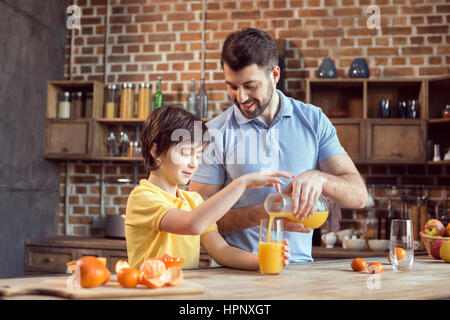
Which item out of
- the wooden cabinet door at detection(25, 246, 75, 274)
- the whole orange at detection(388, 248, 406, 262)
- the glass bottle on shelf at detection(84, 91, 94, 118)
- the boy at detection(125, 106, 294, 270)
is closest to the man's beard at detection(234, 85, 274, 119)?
the boy at detection(125, 106, 294, 270)

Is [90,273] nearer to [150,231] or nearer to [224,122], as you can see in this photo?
[150,231]

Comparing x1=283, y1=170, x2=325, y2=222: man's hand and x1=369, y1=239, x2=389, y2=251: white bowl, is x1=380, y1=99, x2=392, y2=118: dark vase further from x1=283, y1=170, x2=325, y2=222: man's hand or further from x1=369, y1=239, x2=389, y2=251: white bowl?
x1=283, y1=170, x2=325, y2=222: man's hand

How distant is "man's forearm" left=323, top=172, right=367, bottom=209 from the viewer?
1753 millimetres

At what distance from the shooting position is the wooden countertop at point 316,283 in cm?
116

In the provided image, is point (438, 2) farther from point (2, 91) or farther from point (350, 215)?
point (2, 91)

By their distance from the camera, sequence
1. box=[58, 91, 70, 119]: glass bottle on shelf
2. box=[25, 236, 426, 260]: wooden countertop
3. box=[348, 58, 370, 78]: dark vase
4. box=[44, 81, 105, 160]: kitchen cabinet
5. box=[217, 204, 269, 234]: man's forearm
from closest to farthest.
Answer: box=[217, 204, 269, 234]: man's forearm
box=[25, 236, 426, 260]: wooden countertop
box=[348, 58, 370, 78]: dark vase
box=[44, 81, 105, 160]: kitchen cabinet
box=[58, 91, 70, 119]: glass bottle on shelf

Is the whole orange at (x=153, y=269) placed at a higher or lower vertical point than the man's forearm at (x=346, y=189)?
lower

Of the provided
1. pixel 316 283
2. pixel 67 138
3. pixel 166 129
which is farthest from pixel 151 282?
pixel 67 138

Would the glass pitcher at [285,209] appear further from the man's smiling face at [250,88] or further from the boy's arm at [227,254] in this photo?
the man's smiling face at [250,88]

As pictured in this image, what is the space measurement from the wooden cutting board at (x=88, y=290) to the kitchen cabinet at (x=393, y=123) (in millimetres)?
2741

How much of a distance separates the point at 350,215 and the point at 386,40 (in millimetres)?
1297

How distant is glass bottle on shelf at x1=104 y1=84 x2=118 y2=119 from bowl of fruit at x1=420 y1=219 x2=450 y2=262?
2.71 metres

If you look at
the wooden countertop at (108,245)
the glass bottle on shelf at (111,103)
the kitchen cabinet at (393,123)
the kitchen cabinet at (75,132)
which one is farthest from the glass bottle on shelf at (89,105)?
the kitchen cabinet at (393,123)

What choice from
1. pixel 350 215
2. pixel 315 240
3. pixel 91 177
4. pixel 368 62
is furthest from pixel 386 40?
pixel 91 177
